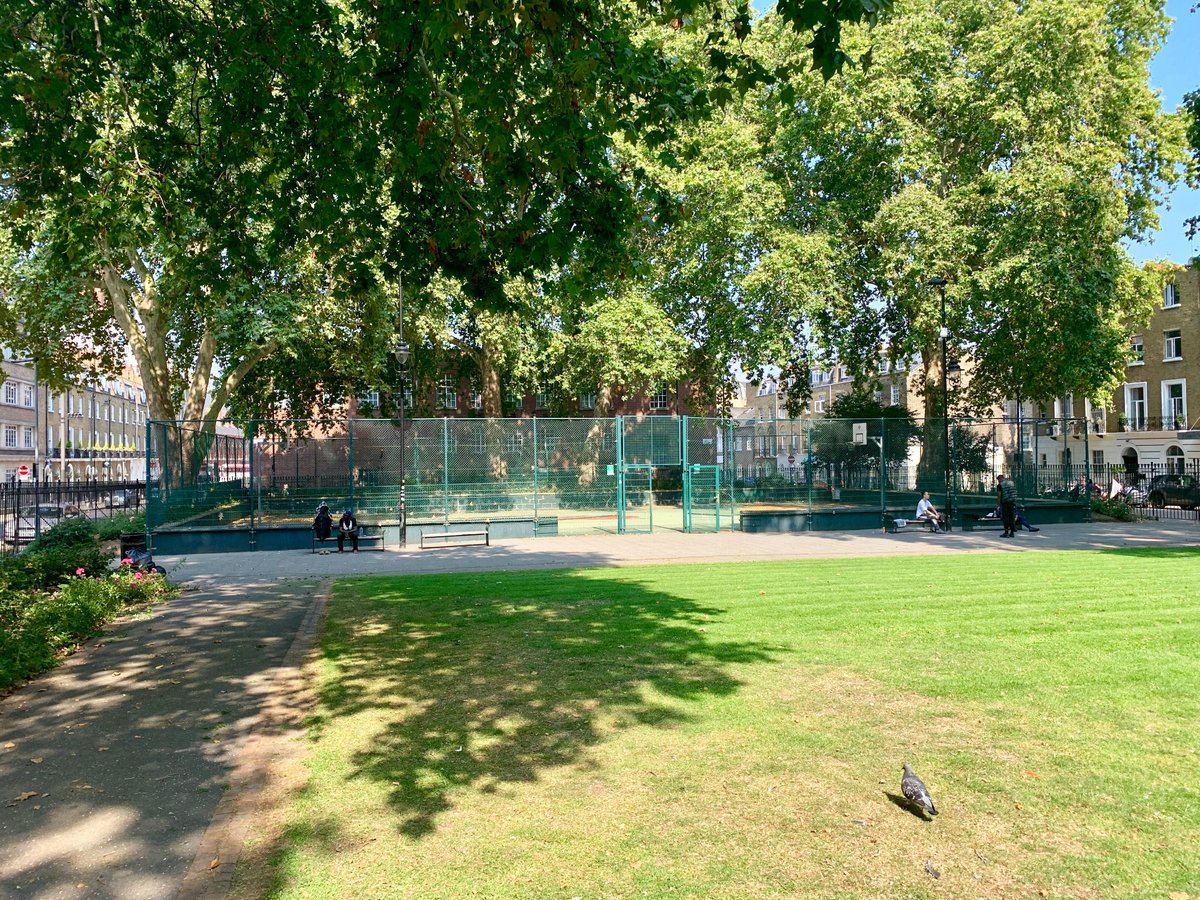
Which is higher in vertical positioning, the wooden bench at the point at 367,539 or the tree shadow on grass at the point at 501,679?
the wooden bench at the point at 367,539

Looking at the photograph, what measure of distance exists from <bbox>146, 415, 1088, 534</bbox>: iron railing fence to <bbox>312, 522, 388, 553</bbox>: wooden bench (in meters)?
0.73

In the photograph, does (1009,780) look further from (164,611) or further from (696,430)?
(696,430)

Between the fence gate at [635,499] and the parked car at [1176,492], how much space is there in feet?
70.1

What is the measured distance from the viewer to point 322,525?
20.4 m

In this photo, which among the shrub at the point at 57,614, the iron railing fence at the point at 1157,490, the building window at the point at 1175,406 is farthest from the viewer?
the building window at the point at 1175,406

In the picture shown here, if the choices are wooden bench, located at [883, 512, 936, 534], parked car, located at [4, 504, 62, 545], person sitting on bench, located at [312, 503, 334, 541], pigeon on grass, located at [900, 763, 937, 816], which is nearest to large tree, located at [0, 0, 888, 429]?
pigeon on grass, located at [900, 763, 937, 816]

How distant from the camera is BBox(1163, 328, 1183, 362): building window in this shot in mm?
46375

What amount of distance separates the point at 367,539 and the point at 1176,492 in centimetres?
3213

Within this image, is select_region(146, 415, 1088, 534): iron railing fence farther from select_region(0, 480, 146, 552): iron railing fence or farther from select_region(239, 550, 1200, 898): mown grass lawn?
select_region(239, 550, 1200, 898): mown grass lawn

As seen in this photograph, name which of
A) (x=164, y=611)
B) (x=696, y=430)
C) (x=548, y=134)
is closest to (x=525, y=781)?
(x=548, y=134)

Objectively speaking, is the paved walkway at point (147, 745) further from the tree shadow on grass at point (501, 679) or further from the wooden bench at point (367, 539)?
the wooden bench at point (367, 539)

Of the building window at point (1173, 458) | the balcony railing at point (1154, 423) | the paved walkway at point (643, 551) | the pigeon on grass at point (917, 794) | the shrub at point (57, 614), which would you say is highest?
the balcony railing at point (1154, 423)

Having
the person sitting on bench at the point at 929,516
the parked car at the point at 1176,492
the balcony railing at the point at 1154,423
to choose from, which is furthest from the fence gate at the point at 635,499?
the balcony railing at the point at 1154,423

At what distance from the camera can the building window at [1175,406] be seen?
1812 inches
